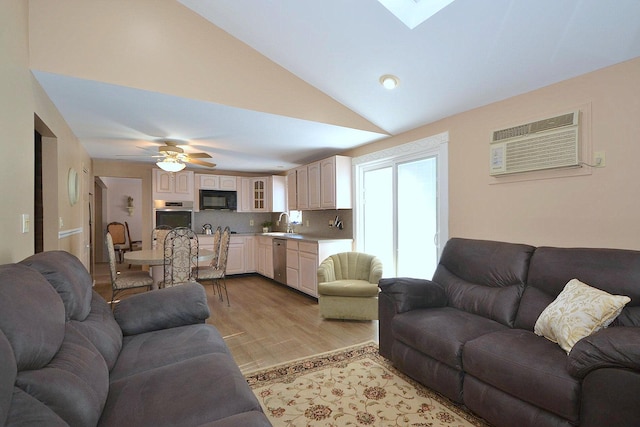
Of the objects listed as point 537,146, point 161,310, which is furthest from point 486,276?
point 161,310

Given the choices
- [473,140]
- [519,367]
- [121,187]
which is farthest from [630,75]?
[121,187]

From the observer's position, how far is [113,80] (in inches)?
91.4

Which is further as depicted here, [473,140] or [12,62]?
[473,140]

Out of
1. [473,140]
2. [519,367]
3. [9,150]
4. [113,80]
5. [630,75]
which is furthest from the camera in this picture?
[473,140]

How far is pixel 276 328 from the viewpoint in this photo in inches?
132

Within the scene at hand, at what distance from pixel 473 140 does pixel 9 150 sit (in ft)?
11.5

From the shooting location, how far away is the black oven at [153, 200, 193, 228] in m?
5.69

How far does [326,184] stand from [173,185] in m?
3.16

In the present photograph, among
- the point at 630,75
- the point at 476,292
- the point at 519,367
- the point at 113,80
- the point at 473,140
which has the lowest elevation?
the point at 519,367

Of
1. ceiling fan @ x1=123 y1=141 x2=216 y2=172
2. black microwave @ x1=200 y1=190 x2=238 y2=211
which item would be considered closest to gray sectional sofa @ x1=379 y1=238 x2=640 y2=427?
ceiling fan @ x1=123 y1=141 x2=216 y2=172

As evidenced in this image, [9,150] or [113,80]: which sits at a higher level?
[113,80]

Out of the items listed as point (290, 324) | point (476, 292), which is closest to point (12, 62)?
point (290, 324)

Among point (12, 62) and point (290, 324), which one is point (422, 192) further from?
point (12, 62)

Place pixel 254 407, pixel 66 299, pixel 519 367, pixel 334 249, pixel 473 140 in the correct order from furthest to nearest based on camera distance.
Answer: pixel 334 249 → pixel 473 140 → pixel 519 367 → pixel 66 299 → pixel 254 407
